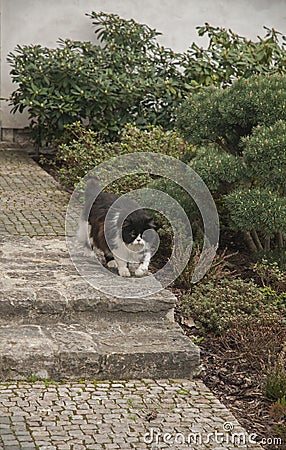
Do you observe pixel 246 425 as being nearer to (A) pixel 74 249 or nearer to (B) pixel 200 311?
(B) pixel 200 311

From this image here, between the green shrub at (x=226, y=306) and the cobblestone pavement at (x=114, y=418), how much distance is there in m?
0.94

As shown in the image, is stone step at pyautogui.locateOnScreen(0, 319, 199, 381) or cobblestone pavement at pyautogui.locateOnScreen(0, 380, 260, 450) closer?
cobblestone pavement at pyautogui.locateOnScreen(0, 380, 260, 450)

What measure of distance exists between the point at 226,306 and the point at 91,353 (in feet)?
4.63

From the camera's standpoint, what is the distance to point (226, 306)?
20.0 feet

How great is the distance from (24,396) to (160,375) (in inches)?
38.9

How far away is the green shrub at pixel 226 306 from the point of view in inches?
234

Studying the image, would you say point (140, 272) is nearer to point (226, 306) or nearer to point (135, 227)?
point (135, 227)

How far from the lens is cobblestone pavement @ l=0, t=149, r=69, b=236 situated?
25.4 feet

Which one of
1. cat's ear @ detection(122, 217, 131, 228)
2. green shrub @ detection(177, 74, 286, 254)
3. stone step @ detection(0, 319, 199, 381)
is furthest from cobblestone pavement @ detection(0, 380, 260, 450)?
green shrub @ detection(177, 74, 286, 254)

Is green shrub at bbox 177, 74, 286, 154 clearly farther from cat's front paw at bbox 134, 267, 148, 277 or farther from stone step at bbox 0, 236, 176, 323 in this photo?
stone step at bbox 0, 236, 176, 323

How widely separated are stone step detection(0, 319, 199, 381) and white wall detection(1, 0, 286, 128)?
304 inches

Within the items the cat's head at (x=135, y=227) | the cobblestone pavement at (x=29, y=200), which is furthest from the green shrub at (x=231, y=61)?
the cat's head at (x=135, y=227)

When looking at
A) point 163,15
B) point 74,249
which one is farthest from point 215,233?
point 163,15

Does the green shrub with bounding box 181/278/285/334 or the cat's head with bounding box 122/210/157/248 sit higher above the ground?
the cat's head with bounding box 122/210/157/248
